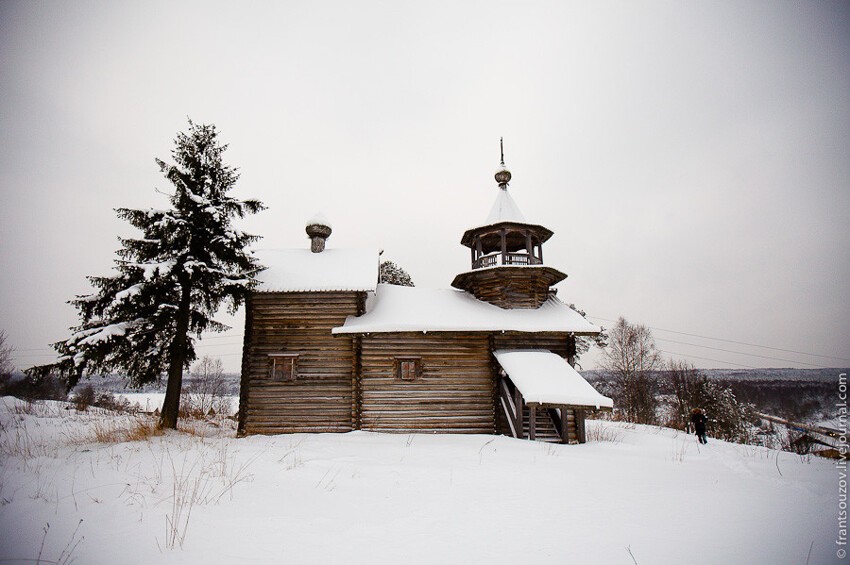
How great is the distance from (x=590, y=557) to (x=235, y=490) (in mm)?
5110

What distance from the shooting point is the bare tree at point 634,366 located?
3406cm

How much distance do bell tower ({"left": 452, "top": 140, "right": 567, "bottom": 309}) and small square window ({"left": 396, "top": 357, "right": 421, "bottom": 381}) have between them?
200 inches

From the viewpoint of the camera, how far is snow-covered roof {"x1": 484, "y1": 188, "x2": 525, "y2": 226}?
1834cm

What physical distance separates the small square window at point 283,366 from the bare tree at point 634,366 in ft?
102

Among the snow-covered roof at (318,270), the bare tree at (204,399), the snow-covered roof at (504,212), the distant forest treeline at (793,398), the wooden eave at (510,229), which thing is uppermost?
the snow-covered roof at (504,212)

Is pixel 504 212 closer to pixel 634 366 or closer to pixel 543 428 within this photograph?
pixel 543 428

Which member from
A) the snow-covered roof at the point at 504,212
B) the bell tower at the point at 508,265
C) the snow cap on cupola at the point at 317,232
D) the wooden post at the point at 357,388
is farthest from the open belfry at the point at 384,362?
the snow-covered roof at the point at 504,212

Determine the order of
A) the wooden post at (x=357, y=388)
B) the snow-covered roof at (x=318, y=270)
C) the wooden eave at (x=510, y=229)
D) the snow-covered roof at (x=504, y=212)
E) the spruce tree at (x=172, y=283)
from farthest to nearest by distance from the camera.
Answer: the snow-covered roof at (x=504, y=212), the wooden eave at (x=510, y=229), the snow-covered roof at (x=318, y=270), the wooden post at (x=357, y=388), the spruce tree at (x=172, y=283)

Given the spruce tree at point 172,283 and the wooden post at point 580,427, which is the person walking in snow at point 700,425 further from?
the spruce tree at point 172,283

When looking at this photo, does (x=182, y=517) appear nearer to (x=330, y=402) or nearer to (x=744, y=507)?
(x=744, y=507)

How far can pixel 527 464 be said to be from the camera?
8469 mm

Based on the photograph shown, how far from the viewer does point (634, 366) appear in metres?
35.9

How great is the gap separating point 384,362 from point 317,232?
26.5 ft

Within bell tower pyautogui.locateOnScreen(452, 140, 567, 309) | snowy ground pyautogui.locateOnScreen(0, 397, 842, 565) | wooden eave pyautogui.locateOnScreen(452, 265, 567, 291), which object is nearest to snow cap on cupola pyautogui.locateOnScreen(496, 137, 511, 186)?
bell tower pyautogui.locateOnScreen(452, 140, 567, 309)
